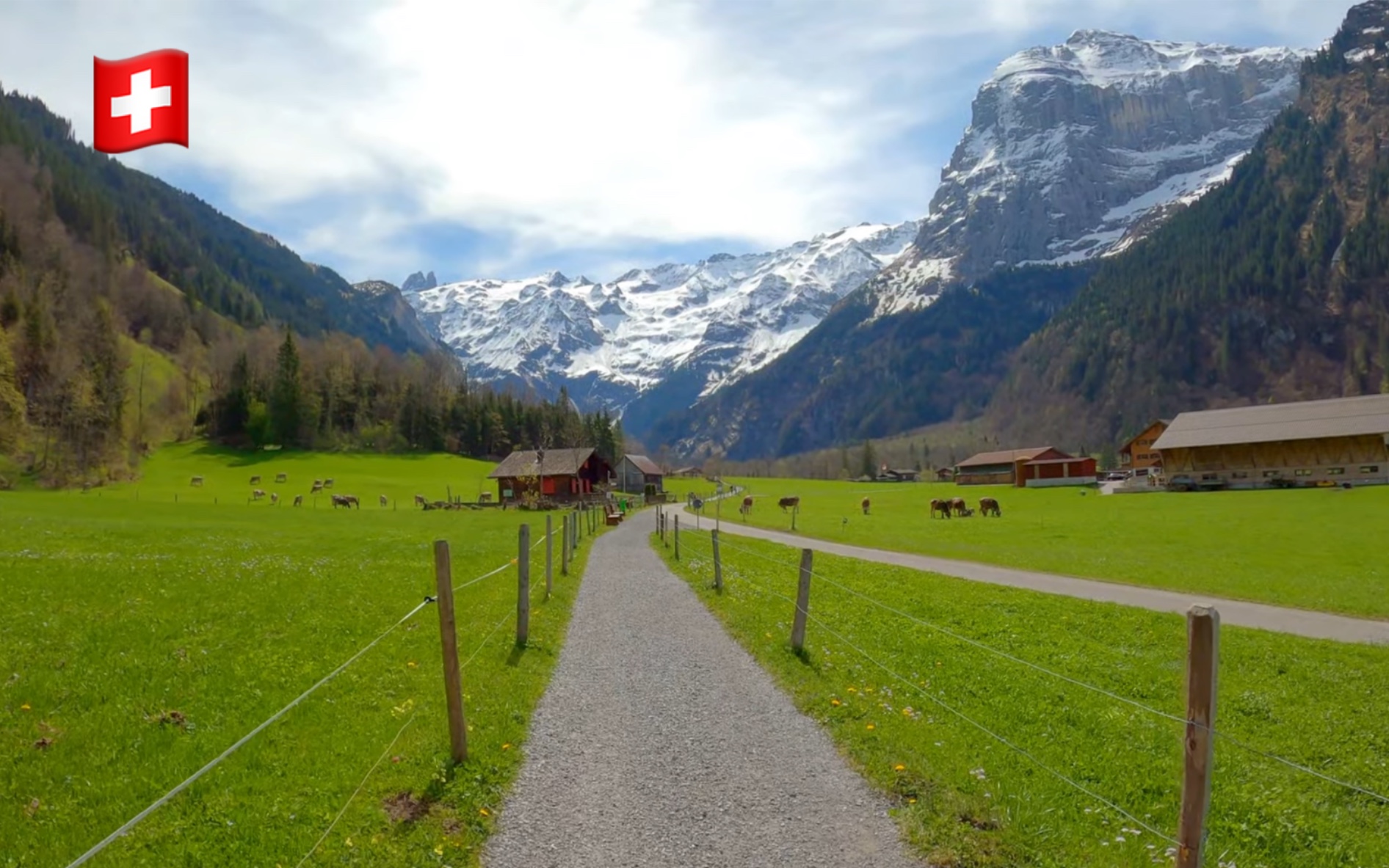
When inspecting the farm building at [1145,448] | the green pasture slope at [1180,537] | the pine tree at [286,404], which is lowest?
the green pasture slope at [1180,537]

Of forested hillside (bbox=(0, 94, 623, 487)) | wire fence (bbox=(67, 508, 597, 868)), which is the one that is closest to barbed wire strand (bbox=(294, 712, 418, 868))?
wire fence (bbox=(67, 508, 597, 868))

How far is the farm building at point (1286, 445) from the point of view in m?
81.2

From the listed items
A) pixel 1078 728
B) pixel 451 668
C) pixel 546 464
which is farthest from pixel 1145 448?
pixel 451 668

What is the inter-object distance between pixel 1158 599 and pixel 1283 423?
80564 millimetres

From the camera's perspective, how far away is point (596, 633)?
17.9 m

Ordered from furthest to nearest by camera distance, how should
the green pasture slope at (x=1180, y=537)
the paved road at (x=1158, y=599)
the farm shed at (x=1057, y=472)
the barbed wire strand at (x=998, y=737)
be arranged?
the farm shed at (x=1057, y=472)
the green pasture slope at (x=1180, y=537)
the paved road at (x=1158, y=599)
the barbed wire strand at (x=998, y=737)

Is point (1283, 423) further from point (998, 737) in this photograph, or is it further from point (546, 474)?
point (998, 737)

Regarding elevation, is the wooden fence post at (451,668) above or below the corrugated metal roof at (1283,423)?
below

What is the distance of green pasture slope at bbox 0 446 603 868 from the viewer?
24.4 ft

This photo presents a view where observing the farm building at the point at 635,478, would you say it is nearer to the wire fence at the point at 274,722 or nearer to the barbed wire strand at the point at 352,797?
the wire fence at the point at 274,722

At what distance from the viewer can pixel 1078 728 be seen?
11.1m

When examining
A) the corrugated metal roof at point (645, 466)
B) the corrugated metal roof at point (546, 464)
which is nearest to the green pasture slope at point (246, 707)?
the corrugated metal roof at point (546, 464)

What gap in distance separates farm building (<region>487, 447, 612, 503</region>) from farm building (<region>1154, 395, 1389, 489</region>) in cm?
7204

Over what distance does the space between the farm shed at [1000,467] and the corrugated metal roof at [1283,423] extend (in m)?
29.0
